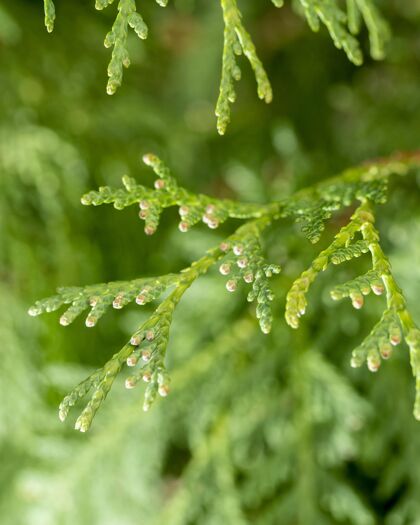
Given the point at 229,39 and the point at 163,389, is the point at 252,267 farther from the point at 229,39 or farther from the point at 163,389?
the point at 229,39

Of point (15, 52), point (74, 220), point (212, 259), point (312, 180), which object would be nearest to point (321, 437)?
point (312, 180)

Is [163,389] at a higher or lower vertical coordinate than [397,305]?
higher

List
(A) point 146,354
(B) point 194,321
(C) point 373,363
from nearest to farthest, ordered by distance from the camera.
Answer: (C) point 373,363, (A) point 146,354, (B) point 194,321

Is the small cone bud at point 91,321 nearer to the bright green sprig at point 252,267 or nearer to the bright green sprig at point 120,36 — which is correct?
the bright green sprig at point 252,267

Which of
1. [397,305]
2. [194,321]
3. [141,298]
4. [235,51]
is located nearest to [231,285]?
[141,298]

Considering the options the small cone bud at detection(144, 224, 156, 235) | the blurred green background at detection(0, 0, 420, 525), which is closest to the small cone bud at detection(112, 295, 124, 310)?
the small cone bud at detection(144, 224, 156, 235)

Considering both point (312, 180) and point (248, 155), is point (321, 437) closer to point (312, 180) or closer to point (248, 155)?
point (312, 180)

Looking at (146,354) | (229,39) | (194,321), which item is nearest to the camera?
(146,354)
